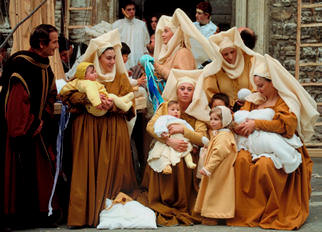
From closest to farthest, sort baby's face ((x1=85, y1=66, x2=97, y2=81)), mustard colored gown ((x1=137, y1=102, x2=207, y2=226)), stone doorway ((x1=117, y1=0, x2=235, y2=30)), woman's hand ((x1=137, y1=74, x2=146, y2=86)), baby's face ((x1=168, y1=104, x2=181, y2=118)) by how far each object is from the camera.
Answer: mustard colored gown ((x1=137, y1=102, x2=207, y2=226)) < baby's face ((x1=85, y1=66, x2=97, y2=81)) < baby's face ((x1=168, y1=104, x2=181, y2=118)) < woman's hand ((x1=137, y1=74, x2=146, y2=86)) < stone doorway ((x1=117, y1=0, x2=235, y2=30))

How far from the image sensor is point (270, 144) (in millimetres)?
5992

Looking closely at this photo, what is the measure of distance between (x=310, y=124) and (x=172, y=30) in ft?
6.26

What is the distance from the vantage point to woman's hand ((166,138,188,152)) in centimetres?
620

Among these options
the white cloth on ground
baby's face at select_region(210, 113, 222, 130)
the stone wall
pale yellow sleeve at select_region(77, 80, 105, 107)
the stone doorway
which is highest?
the stone doorway

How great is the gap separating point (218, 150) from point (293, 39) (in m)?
4.35

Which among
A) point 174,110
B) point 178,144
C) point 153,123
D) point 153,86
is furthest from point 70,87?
point 153,86

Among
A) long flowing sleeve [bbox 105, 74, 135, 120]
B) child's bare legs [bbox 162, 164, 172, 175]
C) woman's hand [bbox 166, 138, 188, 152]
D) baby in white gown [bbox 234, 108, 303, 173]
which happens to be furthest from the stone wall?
child's bare legs [bbox 162, 164, 172, 175]

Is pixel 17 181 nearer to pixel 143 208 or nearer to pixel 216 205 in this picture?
pixel 143 208

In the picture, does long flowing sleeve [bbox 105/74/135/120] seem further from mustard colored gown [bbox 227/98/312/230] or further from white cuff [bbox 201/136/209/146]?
mustard colored gown [bbox 227/98/312/230]

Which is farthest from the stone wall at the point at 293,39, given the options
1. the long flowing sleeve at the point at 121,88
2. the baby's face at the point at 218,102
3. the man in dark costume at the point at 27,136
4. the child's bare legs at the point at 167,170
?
the man in dark costume at the point at 27,136

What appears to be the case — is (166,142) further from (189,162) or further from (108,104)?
(108,104)

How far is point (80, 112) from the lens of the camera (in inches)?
248

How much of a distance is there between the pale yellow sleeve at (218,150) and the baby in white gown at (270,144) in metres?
0.17

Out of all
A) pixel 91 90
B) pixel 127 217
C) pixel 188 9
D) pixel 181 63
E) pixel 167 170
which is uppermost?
pixel 188 9
